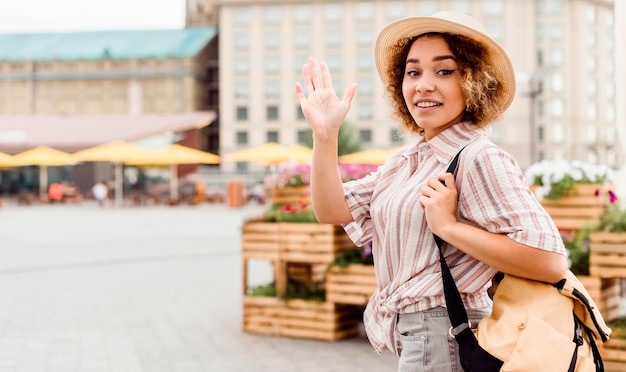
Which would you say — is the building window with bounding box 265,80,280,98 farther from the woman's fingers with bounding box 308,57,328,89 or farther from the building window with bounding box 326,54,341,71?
the woman's fingers with bounding box 308,57,328,89

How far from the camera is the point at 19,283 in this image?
10.1 metres

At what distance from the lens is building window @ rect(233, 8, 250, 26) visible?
6994 cm

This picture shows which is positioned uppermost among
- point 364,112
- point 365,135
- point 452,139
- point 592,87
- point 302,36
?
point 302,36

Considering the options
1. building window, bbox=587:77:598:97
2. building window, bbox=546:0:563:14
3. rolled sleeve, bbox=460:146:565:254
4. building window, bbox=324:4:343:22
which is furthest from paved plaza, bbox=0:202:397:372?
building window, bbox=587:77:598:97

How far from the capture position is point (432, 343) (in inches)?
76.5

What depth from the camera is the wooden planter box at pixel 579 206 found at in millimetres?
5586

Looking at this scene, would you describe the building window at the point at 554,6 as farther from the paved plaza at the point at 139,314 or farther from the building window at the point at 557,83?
the paved plaza at the point at 139,314

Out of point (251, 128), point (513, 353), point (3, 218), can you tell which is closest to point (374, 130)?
point (251, 128)

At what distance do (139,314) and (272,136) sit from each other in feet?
205

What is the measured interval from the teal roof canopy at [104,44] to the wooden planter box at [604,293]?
6278 centimetres

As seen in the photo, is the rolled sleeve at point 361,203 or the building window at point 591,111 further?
the building window at point 591,111

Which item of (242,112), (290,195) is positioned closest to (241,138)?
(242,112)

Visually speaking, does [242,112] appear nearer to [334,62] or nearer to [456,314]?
[334,62]

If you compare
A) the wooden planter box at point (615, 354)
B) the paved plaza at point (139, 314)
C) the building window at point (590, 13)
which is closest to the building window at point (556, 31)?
the building window at point (590, 13)
